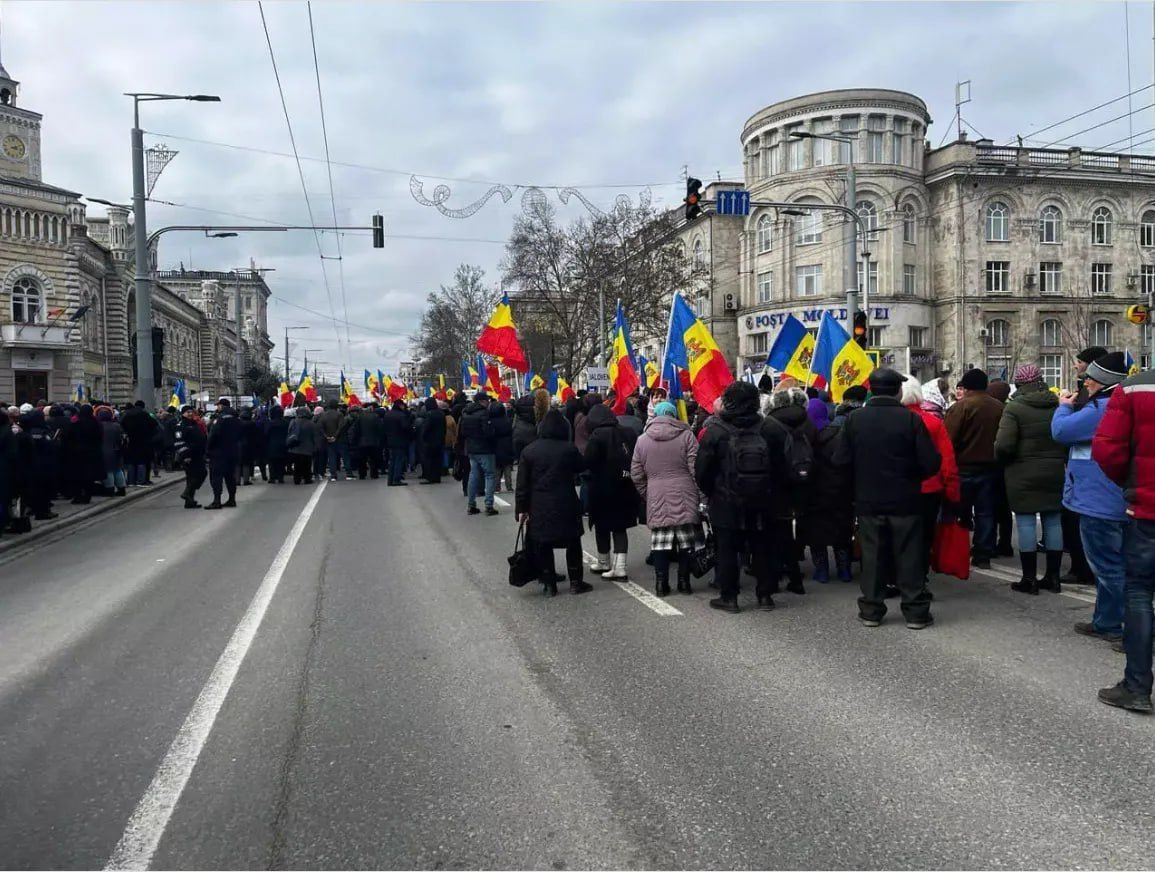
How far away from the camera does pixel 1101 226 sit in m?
56.4

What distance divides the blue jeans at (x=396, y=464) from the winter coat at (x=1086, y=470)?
1507cm

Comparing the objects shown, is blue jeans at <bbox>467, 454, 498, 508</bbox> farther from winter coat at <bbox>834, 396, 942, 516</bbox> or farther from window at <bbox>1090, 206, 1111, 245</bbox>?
window at <bbox>1090, 206, 1111, 245</bbox>

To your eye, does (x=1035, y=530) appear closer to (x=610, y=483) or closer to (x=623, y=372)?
(x=610, y=483)

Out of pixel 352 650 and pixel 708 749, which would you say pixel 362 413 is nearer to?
pixel 352 650

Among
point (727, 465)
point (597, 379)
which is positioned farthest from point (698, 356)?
point (597, 379)

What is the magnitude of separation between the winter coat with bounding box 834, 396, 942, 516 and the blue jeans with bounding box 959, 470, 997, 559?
197 cm

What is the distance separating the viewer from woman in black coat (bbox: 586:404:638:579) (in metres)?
8.63

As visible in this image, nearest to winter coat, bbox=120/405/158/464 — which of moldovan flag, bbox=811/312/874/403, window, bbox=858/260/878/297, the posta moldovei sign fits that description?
moldovan flag, bbox=811/312/874/403

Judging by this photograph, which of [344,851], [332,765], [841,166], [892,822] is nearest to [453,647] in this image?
[332,765]

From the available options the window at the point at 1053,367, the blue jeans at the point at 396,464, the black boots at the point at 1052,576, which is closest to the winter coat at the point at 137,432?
the blue jeans at the point at 396,464

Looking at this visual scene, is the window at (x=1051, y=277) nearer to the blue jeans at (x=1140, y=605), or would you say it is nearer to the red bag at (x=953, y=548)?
the red bag at (x=953, y=548)

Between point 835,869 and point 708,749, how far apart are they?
1178mm

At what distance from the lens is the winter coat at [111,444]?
1675 cm

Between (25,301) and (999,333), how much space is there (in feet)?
181
